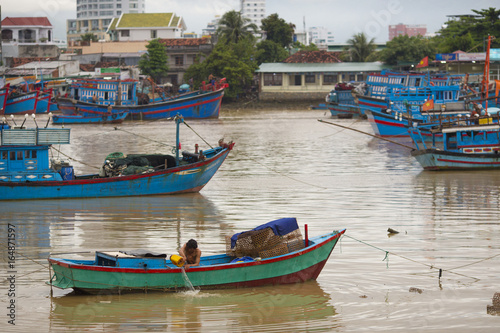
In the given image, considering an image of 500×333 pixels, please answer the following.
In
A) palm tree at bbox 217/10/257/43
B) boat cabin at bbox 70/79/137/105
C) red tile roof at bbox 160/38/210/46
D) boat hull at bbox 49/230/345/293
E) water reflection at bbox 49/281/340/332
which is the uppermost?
palm tree at bbox 217/10/257/43

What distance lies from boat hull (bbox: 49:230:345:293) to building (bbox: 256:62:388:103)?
4839 cm

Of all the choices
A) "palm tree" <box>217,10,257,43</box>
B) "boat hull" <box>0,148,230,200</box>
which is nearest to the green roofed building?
"palm tree" <box>217,10,257,43</box>

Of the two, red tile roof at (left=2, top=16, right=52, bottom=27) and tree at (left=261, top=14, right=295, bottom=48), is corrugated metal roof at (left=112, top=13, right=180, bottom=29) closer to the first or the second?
red tile roof at (left=2, top=16, right=52, bottom=27)

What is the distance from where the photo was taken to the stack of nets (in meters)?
11.6

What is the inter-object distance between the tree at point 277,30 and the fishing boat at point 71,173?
52.8 m

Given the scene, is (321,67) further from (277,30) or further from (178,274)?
(178,274)

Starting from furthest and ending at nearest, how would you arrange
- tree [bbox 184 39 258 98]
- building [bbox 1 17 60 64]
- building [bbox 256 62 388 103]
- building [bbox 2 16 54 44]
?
building [bbox 2 16 54 44]
building [bbox 1 17 60 64]
building [bbox 256 62 388 103]
tree [bbox 184 39 258 98]

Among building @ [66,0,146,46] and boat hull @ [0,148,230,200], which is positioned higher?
building @ [66,0,146,46]

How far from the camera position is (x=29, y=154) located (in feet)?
61.9

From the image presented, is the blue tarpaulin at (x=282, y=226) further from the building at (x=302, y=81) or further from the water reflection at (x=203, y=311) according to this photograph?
the building at (x=302, y=81)

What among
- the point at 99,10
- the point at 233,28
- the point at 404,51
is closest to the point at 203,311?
the point at 404,51

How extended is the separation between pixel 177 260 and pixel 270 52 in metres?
58.1

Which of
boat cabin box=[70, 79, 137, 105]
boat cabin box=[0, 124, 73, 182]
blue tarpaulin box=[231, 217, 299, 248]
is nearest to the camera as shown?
blue tarpaulin box=[231, 217, 299, 248]

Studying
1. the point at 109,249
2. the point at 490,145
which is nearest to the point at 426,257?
the point at 109,249
